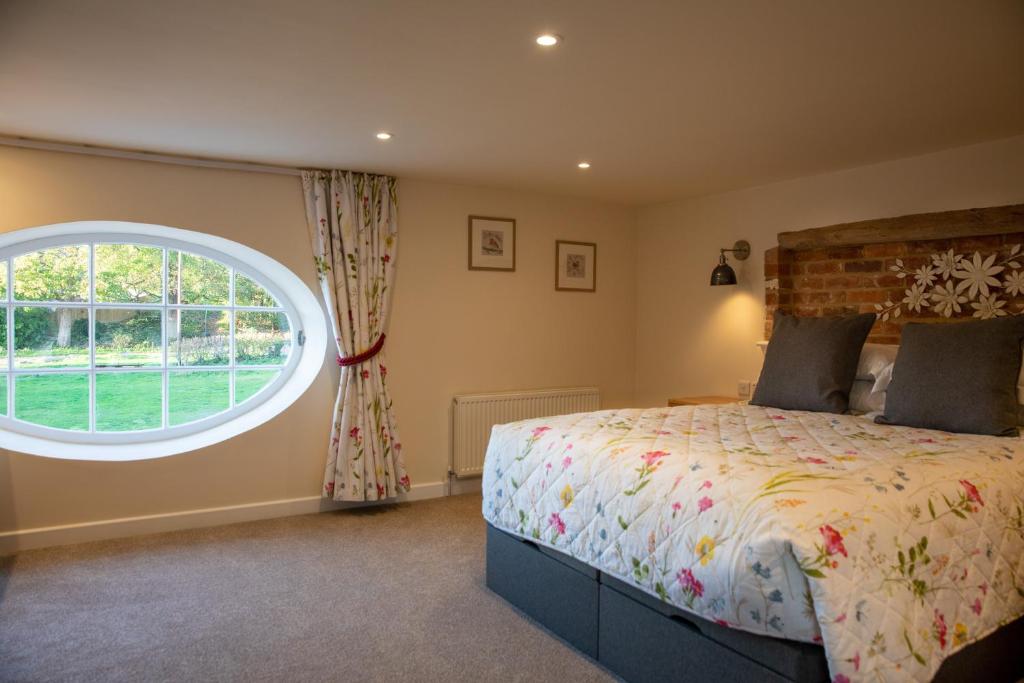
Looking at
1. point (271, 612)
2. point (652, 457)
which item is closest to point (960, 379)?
point (652, 457)

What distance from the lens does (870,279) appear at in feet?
12.9

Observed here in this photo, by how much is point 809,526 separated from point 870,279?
2.70 metres

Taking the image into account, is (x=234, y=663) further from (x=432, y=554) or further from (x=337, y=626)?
(x=432, y=554)

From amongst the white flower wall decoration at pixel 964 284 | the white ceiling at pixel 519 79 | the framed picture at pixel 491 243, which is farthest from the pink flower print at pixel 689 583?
the framed picture at pixel 491 243

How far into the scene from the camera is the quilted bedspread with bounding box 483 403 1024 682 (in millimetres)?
1664

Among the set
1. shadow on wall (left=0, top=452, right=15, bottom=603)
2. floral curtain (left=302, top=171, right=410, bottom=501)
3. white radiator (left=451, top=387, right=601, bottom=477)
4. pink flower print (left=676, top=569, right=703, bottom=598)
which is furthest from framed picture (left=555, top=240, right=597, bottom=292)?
shadow on wall (left=0, top=452, right=15, bottom=603)

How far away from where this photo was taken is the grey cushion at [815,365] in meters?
3.32

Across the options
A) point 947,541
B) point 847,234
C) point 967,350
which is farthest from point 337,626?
point 847,234

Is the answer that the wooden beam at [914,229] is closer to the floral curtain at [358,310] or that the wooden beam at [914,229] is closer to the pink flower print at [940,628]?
the pink flower print at [940,628]

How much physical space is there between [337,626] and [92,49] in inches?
86.7

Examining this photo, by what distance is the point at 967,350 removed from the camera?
281 cm

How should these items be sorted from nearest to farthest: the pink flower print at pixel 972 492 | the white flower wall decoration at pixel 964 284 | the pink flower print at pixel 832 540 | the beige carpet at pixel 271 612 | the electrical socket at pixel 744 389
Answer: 1. the pink flower print at pixel 832 540
2. the pink flower print at pixel 972 492
3. the beige carpet at pixel 271 612
4. the white flower wall decoration at pixel 964 284
5. the electrical socket at pixel 744 389

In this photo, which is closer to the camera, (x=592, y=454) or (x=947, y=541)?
(x=947, y=541)

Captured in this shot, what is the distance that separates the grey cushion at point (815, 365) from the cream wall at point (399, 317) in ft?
5.92
